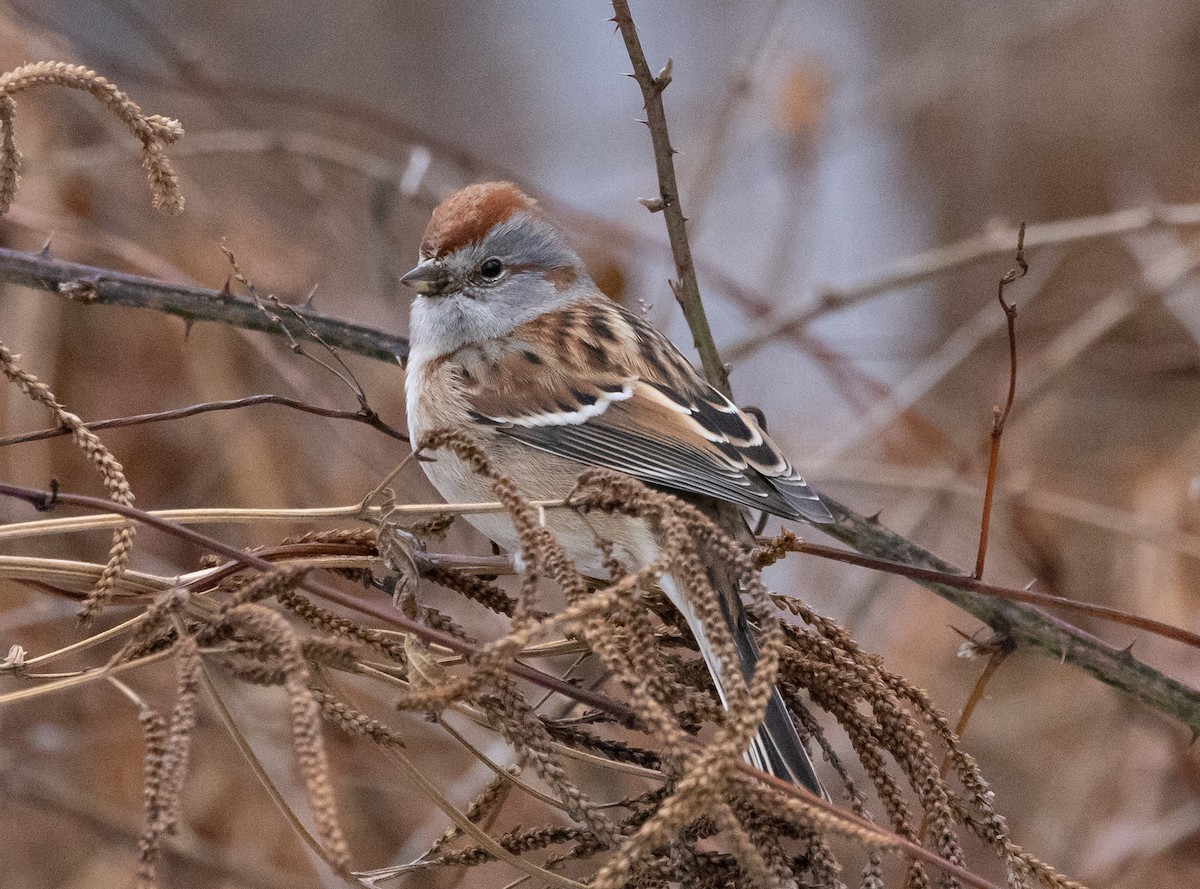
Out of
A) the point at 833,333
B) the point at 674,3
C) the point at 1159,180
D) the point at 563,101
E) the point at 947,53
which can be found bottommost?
the point at 833,333

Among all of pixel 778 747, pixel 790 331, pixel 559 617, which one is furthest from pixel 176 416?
pixel 790 331

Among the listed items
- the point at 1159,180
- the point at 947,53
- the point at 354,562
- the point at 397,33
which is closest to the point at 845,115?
the point at 947,53

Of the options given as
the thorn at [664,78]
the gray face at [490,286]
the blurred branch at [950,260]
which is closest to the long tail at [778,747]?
the thorn at [664,78]

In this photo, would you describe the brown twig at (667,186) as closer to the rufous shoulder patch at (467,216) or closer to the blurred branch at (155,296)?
the blurred branch at (155,296)

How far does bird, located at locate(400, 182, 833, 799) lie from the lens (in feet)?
9.17

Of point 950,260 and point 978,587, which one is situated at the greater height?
point 950,260

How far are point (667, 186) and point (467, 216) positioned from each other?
1.10 meters

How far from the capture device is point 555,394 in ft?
10.4

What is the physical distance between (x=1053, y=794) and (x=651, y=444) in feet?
8.51

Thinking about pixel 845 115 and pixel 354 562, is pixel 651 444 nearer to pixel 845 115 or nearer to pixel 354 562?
pixel 354 562

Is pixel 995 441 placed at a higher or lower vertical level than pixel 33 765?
higher

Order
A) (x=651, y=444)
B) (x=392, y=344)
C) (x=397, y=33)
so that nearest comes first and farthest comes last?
(x=651, y=444), (x=392, y=344), (x=397, y=33)

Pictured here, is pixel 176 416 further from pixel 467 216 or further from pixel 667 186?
pixel 467 216

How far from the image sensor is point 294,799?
4176 millimetres
